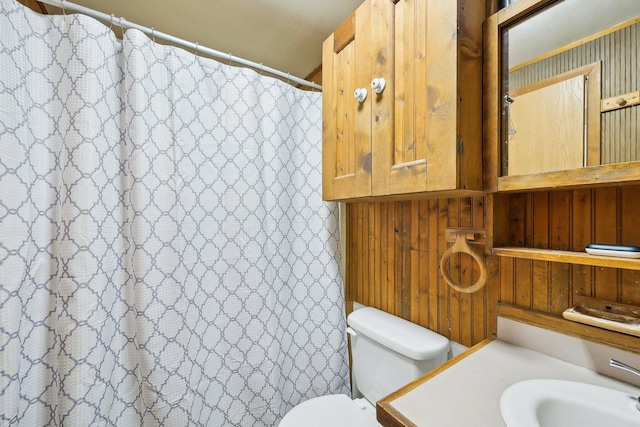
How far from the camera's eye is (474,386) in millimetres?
678

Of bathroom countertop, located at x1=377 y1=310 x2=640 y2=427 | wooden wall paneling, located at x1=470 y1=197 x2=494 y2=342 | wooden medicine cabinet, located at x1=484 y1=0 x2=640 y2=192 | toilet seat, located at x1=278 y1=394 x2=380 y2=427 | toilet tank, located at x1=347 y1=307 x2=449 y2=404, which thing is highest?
wooden medicine cabinet, located at x1=484 y1=0 x2=640 y2=192

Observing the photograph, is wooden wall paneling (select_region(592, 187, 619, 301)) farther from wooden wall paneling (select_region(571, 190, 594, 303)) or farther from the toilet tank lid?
the toilet tank lid

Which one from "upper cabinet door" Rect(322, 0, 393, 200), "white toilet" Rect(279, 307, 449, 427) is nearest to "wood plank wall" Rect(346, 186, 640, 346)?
"white toilet" Rect(279, 307, 449, 427)

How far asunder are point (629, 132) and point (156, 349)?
5.19 ft

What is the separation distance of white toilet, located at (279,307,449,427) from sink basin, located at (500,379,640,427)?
38 cm

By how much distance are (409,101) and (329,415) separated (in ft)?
3.93

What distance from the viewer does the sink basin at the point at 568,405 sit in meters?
0.57

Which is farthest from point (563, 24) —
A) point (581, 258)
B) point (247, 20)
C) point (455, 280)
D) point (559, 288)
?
point (247, 20)

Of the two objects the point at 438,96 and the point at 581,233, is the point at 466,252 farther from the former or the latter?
the point at 438,96

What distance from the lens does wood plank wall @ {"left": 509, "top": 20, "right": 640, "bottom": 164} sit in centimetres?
61

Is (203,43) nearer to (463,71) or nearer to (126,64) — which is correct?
(126,64)

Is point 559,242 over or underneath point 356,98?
underneath

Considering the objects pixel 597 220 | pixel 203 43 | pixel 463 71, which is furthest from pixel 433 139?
pixel 203 43

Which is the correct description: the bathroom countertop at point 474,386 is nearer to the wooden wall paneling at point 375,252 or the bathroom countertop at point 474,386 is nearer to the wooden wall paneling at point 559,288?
the wooden wall paneling at point 559,288
